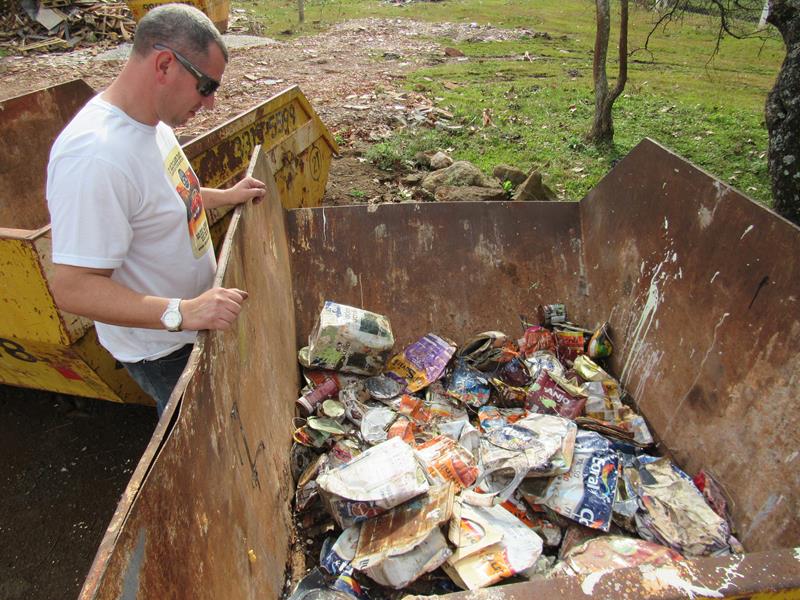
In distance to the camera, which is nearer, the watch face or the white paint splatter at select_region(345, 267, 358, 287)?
the watch face

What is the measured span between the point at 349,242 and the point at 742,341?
2.13 meters

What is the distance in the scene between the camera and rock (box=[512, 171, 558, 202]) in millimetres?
4531

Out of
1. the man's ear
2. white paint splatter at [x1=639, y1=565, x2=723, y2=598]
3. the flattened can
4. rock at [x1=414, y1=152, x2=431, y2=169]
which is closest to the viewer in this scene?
white paint splatter at [x1=639, y1=565, x2=723, y2=598]

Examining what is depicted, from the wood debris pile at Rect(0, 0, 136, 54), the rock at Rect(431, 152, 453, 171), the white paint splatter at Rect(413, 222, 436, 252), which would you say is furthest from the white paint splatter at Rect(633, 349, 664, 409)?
the wood debris pile at Rect(0, 0, 136, 54)

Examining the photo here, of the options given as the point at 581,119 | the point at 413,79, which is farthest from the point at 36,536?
the point at 413,79

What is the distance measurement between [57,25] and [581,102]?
11.9 metres

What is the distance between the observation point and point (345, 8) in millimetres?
19797

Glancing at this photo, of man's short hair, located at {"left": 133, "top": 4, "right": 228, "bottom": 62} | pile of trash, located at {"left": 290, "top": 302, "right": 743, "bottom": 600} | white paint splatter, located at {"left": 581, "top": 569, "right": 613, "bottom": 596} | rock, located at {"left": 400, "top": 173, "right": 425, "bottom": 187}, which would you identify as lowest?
pile of trash, located at {"left": 290, "top": 302, "right": 743, "bottom": 600}

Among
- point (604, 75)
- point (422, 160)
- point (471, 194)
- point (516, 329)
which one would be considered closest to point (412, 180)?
point (422, 160)

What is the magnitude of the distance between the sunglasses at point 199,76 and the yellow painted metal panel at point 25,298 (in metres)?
0.95

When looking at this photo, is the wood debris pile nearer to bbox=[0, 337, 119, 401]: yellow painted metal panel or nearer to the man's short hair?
bbox=[0, 337, 119, 401]: yellow painted metal panel

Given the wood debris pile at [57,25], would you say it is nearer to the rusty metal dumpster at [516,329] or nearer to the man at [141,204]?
the rusty metal dumpster at [516,329]

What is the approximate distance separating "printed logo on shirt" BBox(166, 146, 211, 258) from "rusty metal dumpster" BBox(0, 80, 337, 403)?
0.56 m

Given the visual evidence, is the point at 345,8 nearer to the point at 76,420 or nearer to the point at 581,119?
the point at 581,119
